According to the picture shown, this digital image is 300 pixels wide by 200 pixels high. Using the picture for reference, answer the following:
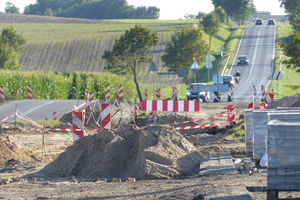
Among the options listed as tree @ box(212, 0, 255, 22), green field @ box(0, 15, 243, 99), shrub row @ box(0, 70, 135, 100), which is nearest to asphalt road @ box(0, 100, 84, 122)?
shrub row @ box(0, 70, 135, 100)

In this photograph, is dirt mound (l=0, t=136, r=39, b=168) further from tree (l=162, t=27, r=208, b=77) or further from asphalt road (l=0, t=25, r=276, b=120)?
tree (l=162, t=27, r=208, b=77)

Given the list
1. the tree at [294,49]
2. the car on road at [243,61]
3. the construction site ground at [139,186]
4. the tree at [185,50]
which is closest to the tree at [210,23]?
the car on road at [243,61]

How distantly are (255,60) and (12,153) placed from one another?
7848 centimetres

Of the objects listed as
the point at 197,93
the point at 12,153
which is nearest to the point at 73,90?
the point at 197,93

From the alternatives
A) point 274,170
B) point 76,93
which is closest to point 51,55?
point 76,93

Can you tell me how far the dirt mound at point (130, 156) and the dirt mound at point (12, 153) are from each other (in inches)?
116

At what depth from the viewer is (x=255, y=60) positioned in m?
97.9

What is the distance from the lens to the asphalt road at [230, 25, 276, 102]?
68812 millimetres

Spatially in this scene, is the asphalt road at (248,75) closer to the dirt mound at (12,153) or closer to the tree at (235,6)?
the tree at (235,6)

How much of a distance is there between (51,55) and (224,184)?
8832 cm

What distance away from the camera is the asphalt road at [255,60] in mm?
68812

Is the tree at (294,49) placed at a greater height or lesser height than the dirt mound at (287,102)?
greater

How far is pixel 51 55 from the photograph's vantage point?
99.8 meters

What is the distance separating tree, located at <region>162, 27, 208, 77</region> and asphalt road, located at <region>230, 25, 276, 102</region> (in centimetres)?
516
